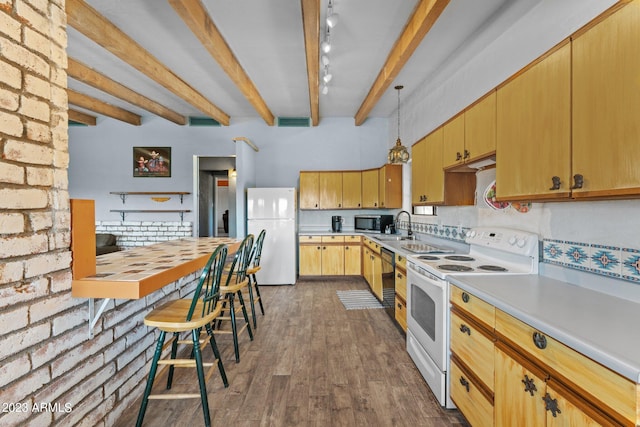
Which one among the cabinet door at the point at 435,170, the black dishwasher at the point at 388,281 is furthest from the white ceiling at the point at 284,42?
the black dishwasher at the point at 388,281

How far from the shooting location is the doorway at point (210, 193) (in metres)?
5.69

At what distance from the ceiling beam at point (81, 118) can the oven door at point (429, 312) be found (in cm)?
624

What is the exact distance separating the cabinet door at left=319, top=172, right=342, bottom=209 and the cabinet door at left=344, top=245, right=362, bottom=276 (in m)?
0.86

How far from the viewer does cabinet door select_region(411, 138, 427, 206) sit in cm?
308

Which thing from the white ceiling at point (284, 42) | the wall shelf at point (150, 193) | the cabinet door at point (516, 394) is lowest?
the cabinet door at point (516, 394)

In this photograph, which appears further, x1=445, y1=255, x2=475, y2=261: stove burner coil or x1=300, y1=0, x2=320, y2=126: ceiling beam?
x1=445, y1=255, x2=475, y2=261: stove burner coil

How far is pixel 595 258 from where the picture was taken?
60.1 inches

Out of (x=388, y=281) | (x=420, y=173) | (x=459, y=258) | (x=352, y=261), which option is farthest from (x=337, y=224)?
(x=459, y=258)

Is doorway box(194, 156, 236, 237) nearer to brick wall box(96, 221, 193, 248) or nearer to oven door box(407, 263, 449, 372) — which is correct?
brick wall box(96, 221, 193, 248)

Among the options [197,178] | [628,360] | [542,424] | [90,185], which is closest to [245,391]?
[542,424]

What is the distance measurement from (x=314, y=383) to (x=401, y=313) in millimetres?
1152

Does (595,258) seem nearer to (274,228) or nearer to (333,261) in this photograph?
(333,261)

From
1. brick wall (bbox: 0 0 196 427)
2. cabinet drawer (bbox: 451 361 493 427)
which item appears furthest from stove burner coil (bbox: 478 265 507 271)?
brick wall (bbox: 0 0 196 427)

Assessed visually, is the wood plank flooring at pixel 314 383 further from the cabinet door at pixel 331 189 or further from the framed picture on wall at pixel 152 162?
the framed picture on wall at pixel 152 162
